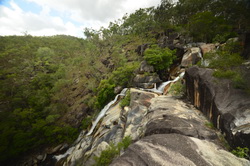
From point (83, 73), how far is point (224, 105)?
127ft

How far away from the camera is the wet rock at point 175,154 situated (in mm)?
3826

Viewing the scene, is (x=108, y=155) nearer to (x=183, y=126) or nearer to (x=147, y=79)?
(x=183, y=126)

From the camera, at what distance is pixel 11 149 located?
64.8ft

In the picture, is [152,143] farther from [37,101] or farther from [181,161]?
[37,101]

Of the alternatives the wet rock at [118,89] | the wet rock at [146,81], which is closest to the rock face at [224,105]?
the wet rock at [146,81]

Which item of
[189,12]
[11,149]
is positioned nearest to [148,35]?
[189,12]

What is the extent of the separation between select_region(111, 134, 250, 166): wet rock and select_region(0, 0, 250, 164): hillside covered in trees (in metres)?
14.0

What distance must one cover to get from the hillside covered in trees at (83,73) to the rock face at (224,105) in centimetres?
877

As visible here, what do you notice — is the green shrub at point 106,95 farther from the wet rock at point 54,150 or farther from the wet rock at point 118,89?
the wet rock at point 54,150

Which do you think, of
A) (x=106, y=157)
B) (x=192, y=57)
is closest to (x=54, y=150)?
(x=106, y=157)

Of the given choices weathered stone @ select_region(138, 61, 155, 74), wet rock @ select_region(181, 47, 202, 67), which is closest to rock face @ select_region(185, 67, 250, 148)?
weathered stone @ select_region(138, 61, 155, 74)

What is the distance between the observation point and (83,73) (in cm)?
3888

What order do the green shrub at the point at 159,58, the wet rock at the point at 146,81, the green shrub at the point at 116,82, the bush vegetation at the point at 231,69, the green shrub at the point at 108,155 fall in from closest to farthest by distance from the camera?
the bush vegetation at the point at 231,69
the green shrub at the point at 108,155
the wet rock at the point at 146,81
the green shrub at the point at 159,58
the green shrub at the point at 116,82

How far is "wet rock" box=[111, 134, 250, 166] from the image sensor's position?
3826mm
